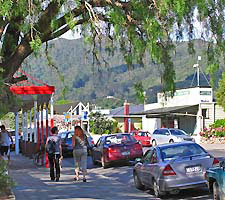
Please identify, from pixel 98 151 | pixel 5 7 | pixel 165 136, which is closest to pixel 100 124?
pixel 165 136

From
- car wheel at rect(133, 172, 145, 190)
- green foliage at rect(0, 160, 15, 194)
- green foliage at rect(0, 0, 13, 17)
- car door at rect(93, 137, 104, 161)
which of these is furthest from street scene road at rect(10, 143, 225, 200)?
green foliage at rect(0, 0, 13, 17)

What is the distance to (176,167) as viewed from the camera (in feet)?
43.3

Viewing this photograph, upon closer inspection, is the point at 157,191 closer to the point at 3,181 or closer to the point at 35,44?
the point at 3,181

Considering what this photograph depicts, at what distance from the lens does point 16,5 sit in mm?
11250

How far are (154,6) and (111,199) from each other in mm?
4910

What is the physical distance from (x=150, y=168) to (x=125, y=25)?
468 centimetres

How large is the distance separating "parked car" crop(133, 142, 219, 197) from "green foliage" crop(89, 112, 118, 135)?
48.6m

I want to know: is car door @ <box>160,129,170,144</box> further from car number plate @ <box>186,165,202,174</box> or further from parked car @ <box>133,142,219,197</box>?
car number plate @ <box>186,165,202,174</box>

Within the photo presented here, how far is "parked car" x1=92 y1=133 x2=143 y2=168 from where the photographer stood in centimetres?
2327

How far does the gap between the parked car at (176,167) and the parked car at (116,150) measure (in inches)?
336

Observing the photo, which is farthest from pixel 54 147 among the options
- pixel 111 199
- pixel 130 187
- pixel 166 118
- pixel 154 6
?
pixel 166 118

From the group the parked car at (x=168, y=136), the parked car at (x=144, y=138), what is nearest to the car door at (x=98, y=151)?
the parked car at (x=168, y=136)

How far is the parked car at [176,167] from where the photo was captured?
13172 millimetres

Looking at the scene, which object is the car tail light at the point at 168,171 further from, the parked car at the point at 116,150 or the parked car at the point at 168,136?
the parked car at the point at 168,136
